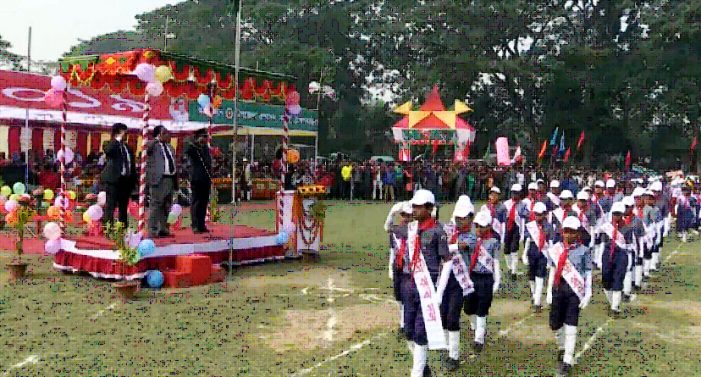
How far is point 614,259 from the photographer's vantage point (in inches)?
396

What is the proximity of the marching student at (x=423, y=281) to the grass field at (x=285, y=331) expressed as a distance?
0.75m

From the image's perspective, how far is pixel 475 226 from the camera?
26.9 ft

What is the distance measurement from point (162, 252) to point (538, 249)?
5.46m

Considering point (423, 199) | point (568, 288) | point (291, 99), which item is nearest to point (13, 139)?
point (291, 99)

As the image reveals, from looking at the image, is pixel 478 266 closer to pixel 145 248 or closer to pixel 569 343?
pixel 569 343

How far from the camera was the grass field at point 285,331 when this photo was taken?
23.5 ft

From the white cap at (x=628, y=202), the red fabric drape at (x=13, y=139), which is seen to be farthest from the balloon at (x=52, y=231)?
the red fabric drape at (x=13, y=139)

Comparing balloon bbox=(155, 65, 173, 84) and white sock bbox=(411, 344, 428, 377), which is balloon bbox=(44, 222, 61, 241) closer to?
balloon bbox=(155, 65, 173, 84)

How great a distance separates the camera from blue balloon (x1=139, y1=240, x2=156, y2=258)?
10.6 metres

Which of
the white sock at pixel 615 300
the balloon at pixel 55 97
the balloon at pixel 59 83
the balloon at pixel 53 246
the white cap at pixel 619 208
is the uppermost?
the balloon at pixel 59 83

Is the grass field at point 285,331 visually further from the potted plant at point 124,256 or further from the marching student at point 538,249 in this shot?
the marching student at point 538,249

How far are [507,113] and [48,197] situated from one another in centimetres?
3504

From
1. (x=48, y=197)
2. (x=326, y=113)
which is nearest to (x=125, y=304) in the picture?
(x=48, y=197)

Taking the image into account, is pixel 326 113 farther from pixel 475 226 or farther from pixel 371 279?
pixel 475 226
